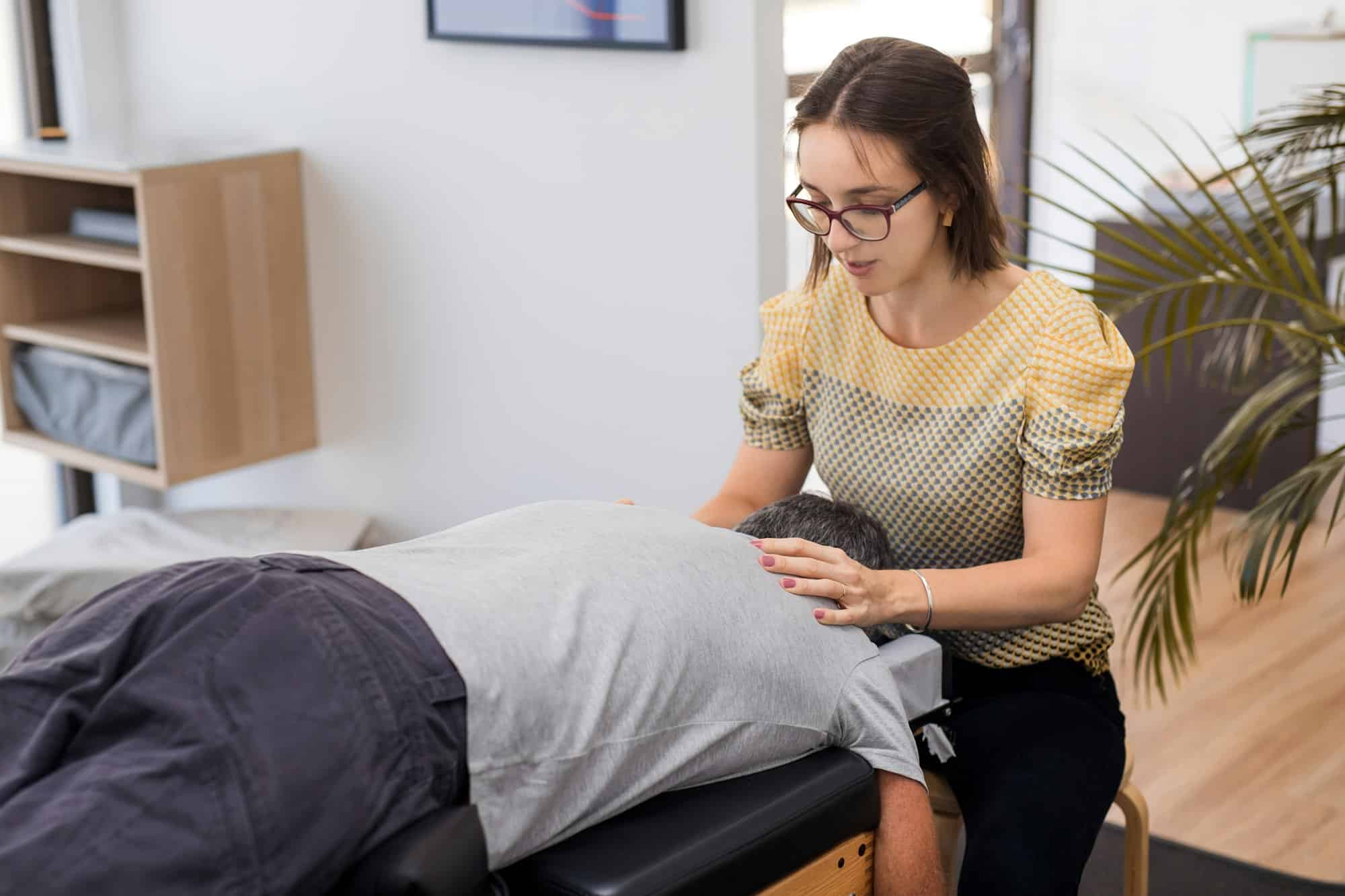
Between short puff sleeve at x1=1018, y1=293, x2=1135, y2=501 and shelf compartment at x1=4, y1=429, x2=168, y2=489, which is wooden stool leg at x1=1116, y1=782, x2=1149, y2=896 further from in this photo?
shelf compartment at x1=4, y1=429, x2=168, y2=489

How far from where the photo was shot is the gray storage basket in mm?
2760

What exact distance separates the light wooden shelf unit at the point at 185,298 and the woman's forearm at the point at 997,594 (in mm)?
1688

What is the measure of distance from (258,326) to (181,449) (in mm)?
274

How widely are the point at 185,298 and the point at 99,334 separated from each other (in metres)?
0.32

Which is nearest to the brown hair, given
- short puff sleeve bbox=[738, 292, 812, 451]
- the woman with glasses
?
the woman with glasses

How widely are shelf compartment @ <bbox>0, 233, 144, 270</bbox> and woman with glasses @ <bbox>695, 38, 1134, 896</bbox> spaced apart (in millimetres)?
1520

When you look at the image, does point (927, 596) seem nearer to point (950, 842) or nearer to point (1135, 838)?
point (950, 842)

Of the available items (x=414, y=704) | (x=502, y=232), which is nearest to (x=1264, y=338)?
(x=502, y=232)

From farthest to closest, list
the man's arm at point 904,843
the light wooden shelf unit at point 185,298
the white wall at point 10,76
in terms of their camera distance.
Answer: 1. the white wall at point 10,76
2. the light wooden shelf unit at point 185,298
3. the man's arm at point 904,843

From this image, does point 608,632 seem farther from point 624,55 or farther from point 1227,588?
point 1227,588

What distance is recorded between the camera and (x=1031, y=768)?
144cm

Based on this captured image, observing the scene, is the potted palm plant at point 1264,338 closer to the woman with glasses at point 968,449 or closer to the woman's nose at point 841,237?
the woman with glasses at point 968,449

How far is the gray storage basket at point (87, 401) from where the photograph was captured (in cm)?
276

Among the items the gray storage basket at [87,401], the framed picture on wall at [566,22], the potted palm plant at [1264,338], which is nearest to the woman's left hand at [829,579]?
the potted palm plant at [1264,338]
